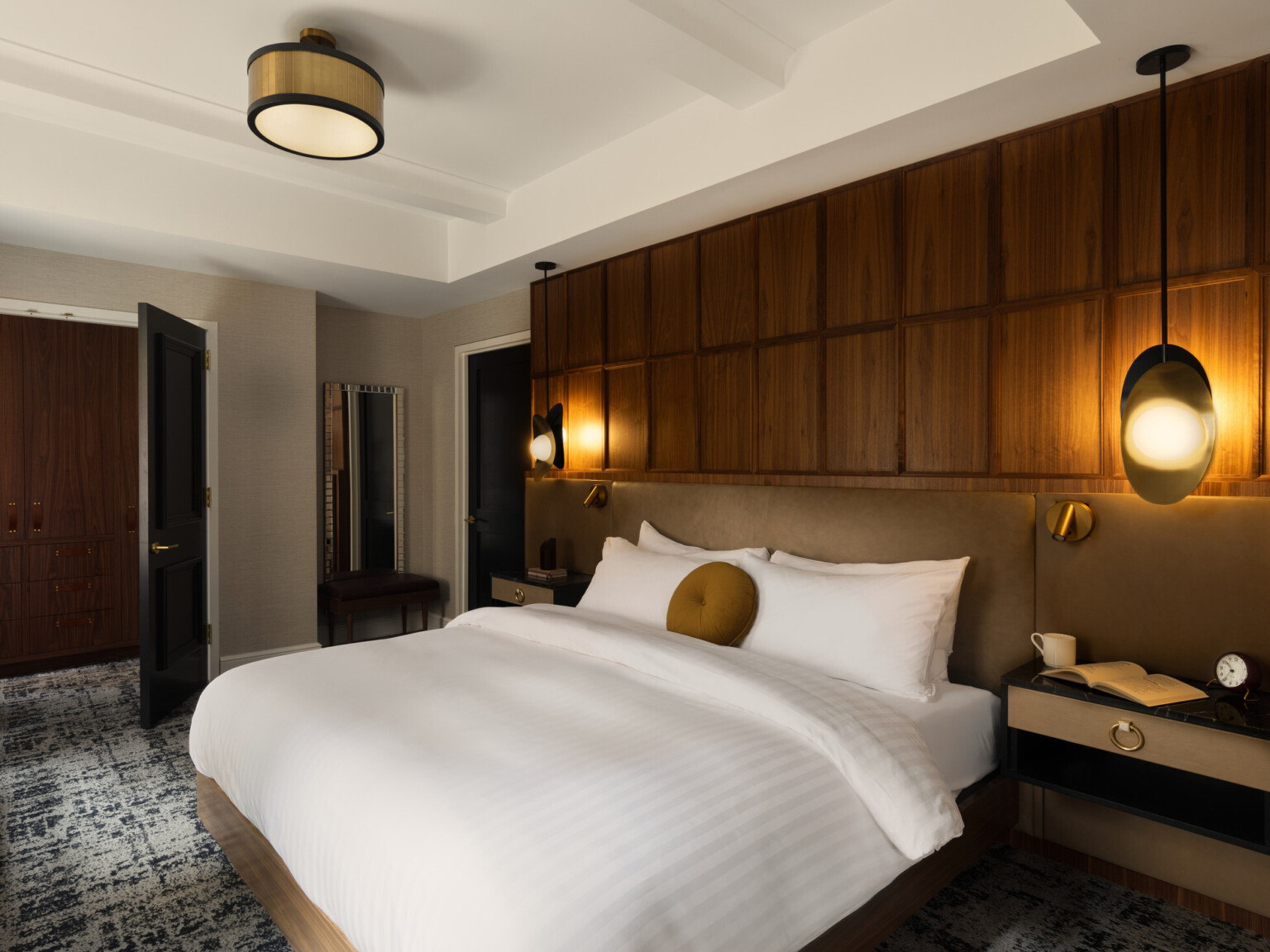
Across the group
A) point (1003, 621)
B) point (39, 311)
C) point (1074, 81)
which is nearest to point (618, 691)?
point (1003, 621)

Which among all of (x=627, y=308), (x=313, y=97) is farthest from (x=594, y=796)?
(x=627, y=308)

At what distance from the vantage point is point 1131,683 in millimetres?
2092

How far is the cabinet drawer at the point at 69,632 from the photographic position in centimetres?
471

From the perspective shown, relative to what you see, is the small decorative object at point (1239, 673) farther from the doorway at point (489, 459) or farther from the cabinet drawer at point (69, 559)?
the cabinet drawer at point (69, 559)

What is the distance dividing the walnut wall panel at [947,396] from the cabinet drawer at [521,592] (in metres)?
2.00

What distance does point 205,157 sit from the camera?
3.41 meters

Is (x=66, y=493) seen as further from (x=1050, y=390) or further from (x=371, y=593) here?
(x=1050, y=390)

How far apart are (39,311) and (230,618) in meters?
1.96

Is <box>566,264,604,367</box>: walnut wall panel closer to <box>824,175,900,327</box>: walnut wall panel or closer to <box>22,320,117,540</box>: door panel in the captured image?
<box>824,175,900,327</box>: walnut wall panel

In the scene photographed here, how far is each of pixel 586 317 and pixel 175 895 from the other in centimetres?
311

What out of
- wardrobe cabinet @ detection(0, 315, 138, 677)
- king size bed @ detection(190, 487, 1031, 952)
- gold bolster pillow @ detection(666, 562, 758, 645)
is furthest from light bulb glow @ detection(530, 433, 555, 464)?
wardrobe cabinet @ detection(0, 315, 138, 677)

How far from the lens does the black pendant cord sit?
81.1 inches

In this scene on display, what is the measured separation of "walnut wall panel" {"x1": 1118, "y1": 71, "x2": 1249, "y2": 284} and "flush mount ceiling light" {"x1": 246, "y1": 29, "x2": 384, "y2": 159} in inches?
96.8

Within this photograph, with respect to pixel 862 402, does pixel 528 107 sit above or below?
above
